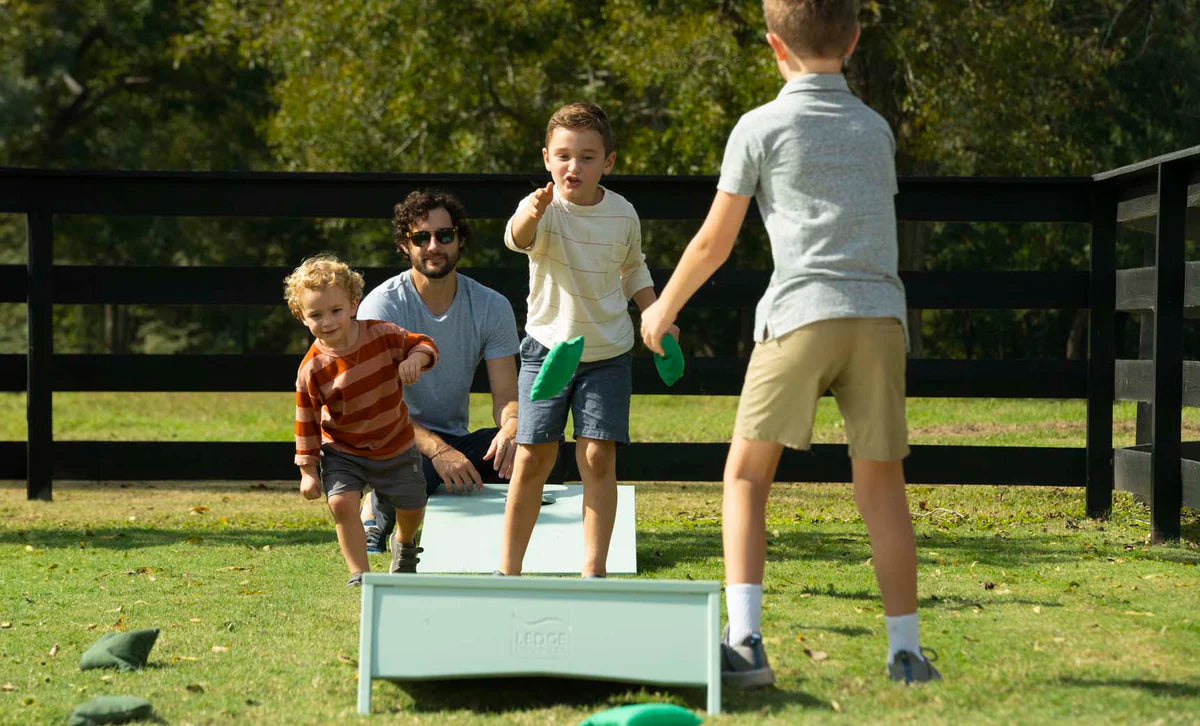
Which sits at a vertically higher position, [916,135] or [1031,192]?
[916,135]

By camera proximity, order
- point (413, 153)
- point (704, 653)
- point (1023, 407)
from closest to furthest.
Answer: point (704, 653), point (1023, 407), point (413, 153)

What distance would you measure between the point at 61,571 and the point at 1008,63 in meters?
12.6

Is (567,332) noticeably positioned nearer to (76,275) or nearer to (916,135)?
(76,275)

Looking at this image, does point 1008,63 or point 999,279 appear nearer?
point 999,279

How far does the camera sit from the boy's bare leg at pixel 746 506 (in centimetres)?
322

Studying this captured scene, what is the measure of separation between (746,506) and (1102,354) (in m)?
3.55

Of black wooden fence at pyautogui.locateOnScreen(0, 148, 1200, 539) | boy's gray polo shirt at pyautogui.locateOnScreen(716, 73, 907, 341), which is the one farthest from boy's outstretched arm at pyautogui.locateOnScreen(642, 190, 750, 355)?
black wooden fence at pyautogui.locateOnScreen(0, 148, 1200, 539)

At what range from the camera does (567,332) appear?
13.8ft

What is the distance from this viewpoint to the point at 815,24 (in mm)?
3129

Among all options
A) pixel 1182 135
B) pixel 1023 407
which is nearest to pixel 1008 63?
pixel 1182 135

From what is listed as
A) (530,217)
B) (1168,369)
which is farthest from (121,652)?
(1168,369)

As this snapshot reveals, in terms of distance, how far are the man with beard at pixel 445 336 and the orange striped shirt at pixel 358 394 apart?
47 cm

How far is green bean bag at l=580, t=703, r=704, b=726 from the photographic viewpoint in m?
2.74

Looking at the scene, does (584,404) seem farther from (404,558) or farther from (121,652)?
(121,652)
